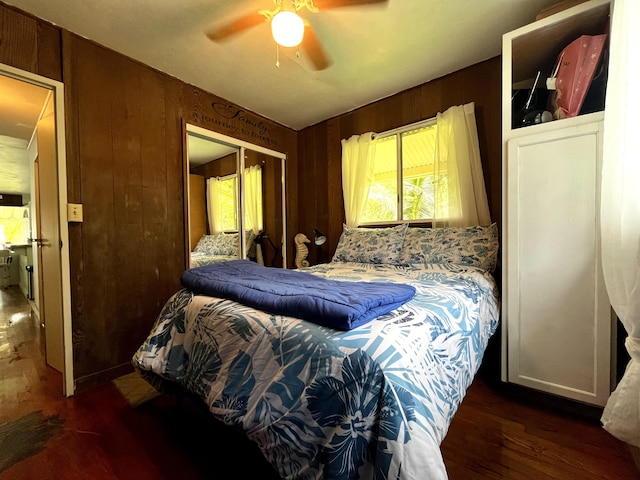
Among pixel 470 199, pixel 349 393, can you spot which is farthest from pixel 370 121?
pixel 349 393

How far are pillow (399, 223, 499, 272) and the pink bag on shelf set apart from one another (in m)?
0.79

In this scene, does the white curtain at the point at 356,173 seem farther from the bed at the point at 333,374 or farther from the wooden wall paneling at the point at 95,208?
the wooden wall paneling at the point at 95,208

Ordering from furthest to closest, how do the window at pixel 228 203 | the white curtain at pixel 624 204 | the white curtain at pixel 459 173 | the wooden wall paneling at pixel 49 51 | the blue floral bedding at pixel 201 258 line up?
the window at pixel 228 203
the blue floral bedding at pixel 201 258
the white curtain at pixel 459 173
the wooden wall paneling at pixel 49 51
the white curtain at pixel 624 204

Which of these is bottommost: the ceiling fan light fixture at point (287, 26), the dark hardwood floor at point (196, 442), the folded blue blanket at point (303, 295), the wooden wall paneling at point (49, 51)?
the dark hardwood floor at point (196, 442)

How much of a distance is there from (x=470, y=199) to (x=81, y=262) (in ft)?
9.47

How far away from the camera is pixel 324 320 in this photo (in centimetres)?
87

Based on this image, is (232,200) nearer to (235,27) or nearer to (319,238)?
(319,238)

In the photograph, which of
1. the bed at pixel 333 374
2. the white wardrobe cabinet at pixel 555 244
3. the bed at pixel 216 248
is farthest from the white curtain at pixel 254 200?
the white wardrobe cabinet at pixel 555 244

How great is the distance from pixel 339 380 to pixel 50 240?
7.59ft

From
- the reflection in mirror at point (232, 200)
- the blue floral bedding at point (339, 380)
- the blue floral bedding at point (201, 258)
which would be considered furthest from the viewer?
the reflection in mirror at point (232, 200)

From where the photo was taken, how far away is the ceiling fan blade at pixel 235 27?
164cm

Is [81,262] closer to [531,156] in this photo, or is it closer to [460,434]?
[460,434]

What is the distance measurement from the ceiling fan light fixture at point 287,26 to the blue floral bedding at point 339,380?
4.41 feet

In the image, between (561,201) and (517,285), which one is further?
(517,285)
